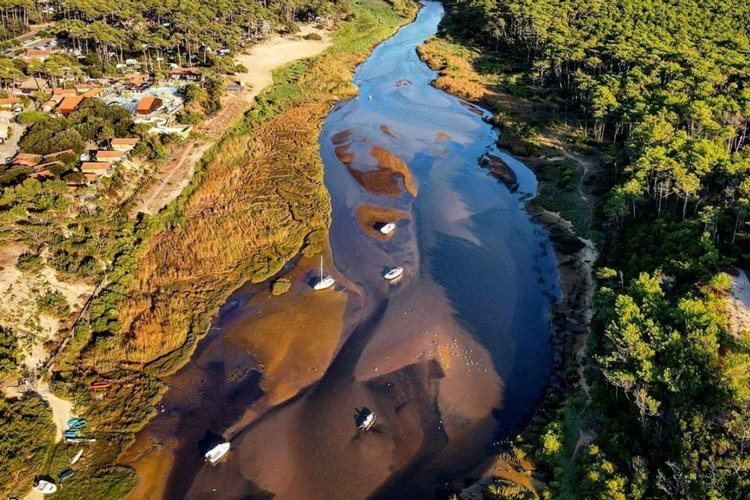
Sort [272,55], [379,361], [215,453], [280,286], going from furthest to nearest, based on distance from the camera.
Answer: [272,55]
[280,286]
[379,361]
[215,453]

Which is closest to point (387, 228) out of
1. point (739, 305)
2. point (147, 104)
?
point (739, 305)

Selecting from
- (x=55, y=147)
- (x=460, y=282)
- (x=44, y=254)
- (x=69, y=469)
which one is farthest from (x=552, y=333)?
(x=55, y=147)

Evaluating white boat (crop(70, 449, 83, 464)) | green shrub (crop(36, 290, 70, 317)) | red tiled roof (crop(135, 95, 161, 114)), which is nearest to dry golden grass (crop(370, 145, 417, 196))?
red tiled roof (crop(135, 95, 161, 114))

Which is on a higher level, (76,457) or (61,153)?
(61,153)

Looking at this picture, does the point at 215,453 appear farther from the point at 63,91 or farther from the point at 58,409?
the point at 63,91

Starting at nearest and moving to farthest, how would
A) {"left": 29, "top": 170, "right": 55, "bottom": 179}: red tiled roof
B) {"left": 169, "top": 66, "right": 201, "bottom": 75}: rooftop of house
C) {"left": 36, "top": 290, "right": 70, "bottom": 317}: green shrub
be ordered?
{"left": 36, "top": 290, "right": 70, "bottom": 317}: green shrub, {"left": 29, "top": 170, "right": 55, "bottom": 179}: red tiled roof, {"left": 169, "top": 66, "right": 201, "bottom": 75}: rooftop of house

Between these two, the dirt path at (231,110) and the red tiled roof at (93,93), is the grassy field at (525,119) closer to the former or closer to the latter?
the dirt path at (231,110)

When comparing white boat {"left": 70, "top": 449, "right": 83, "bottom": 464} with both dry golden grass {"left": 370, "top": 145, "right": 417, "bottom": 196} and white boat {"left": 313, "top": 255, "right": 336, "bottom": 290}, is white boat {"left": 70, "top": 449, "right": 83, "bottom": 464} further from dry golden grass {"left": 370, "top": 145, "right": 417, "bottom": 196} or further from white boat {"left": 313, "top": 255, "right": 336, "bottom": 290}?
dry golden grass {"left": 370, "top": 145, "right": 417, "bottom": 196}

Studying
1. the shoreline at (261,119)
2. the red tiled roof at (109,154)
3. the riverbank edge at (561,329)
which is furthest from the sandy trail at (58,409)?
the red tiled roof at (109,154)
